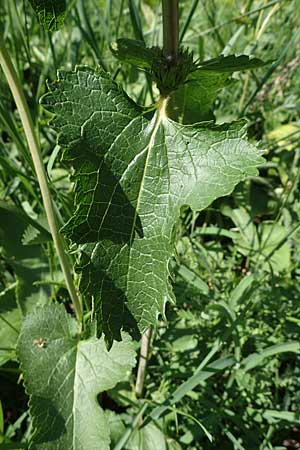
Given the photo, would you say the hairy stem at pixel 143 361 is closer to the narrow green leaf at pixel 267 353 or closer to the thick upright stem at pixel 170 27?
the narrow green leaf at pixel 267 353

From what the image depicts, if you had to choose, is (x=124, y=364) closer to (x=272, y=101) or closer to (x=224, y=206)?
(x=224, y=206)

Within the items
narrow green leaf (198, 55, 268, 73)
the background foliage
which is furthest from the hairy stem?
narrow green leaf (198, 55, 268, 73)

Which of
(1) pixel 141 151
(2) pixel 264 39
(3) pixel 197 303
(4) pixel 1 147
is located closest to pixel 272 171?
(2) pixel 264 39

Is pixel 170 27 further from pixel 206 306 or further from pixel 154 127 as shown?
pixel 206 306

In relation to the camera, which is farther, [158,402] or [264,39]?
[264,39]

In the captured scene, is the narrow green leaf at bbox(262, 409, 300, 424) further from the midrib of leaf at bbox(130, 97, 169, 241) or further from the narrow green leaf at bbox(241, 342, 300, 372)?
the midrib of leaf at bbox(130, 97, 169, 241)

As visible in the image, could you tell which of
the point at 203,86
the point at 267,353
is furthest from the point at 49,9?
the point at 267,353
